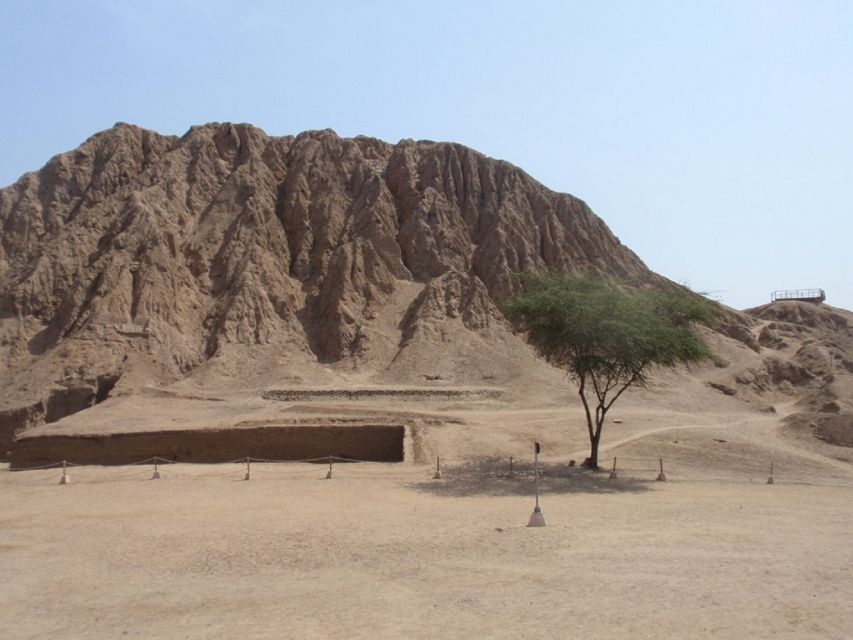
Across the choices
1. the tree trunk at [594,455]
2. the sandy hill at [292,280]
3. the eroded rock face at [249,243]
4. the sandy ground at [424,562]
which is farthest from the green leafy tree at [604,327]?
the eroded rock face at [249,243]

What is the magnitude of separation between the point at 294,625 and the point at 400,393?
29259mm

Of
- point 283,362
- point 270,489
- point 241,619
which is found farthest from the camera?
point 283,362

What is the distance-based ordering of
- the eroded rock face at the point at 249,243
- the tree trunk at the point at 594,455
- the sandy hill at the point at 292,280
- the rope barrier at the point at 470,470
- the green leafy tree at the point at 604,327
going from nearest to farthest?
the rope barrier at the point at 470,470, the green leafy tree at the point at 604,327, the tree trunk at the point at 594,455, the sandy hill at the point at 292,280, the eroded rock face at the point at 249,243

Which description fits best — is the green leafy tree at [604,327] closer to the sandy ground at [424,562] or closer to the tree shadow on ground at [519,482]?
the tree shadow on ground at [519,482]

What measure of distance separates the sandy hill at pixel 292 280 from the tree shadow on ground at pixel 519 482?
12285mm

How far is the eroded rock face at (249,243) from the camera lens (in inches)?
1741

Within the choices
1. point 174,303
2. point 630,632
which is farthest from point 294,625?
point 174,303

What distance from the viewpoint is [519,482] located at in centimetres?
2092

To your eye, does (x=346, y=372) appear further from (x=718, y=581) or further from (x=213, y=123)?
(x=718, y=581)

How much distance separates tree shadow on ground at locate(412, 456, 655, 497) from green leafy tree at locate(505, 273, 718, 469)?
4.84 ft

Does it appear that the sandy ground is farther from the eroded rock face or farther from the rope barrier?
the eroded rock face

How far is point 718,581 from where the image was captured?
1091 cm

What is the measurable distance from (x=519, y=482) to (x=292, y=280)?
33.9 meters

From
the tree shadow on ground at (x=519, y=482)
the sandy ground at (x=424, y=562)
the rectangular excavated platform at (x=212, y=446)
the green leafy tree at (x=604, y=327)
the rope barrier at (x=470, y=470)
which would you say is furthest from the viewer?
the rectangular excavated platform at (x=212, y=446)
